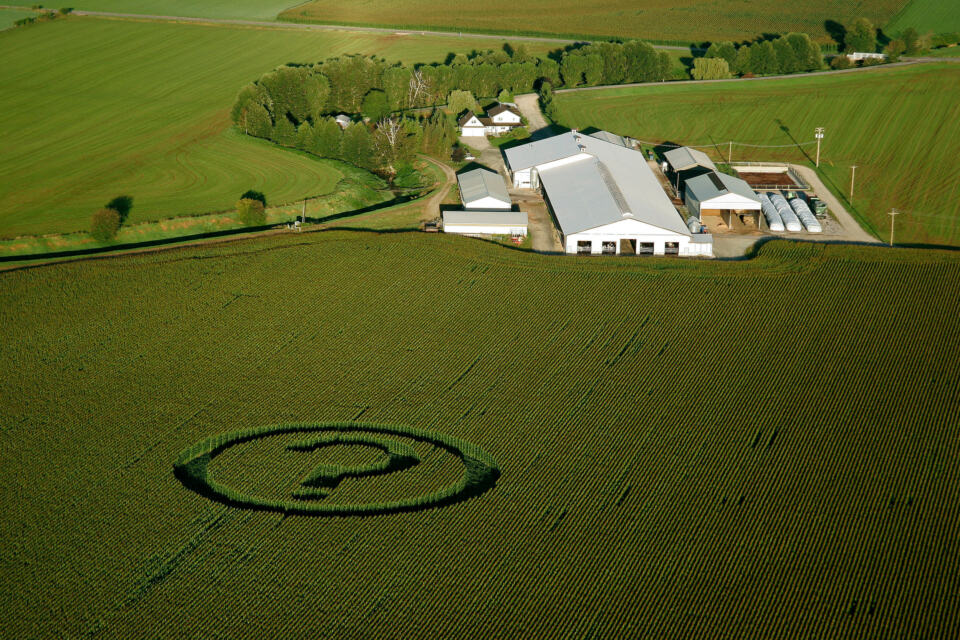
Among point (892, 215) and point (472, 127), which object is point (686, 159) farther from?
point (472, 127)

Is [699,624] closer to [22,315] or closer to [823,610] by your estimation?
[823,610]

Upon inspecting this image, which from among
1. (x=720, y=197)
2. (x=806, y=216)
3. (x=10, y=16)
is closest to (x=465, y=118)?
(x=720, y=197)

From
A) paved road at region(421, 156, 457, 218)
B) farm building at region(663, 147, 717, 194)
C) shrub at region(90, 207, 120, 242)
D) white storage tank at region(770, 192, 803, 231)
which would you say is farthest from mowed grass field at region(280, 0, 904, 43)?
shrub at region(90, 207, 120, 242)

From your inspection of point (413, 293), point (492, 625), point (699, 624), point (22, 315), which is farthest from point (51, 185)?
A: point (699, 624)

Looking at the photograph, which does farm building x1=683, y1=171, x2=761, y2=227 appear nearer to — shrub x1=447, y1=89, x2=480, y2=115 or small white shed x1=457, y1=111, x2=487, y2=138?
small white shed x1=457, y1=111, x2=487, y2=138

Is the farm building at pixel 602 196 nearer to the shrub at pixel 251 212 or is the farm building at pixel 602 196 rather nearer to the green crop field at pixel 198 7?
the shrub at pixel 251 212

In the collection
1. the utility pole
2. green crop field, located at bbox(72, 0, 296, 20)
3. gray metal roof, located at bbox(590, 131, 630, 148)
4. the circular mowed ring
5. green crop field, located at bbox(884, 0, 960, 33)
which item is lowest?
the circular mowed ring
